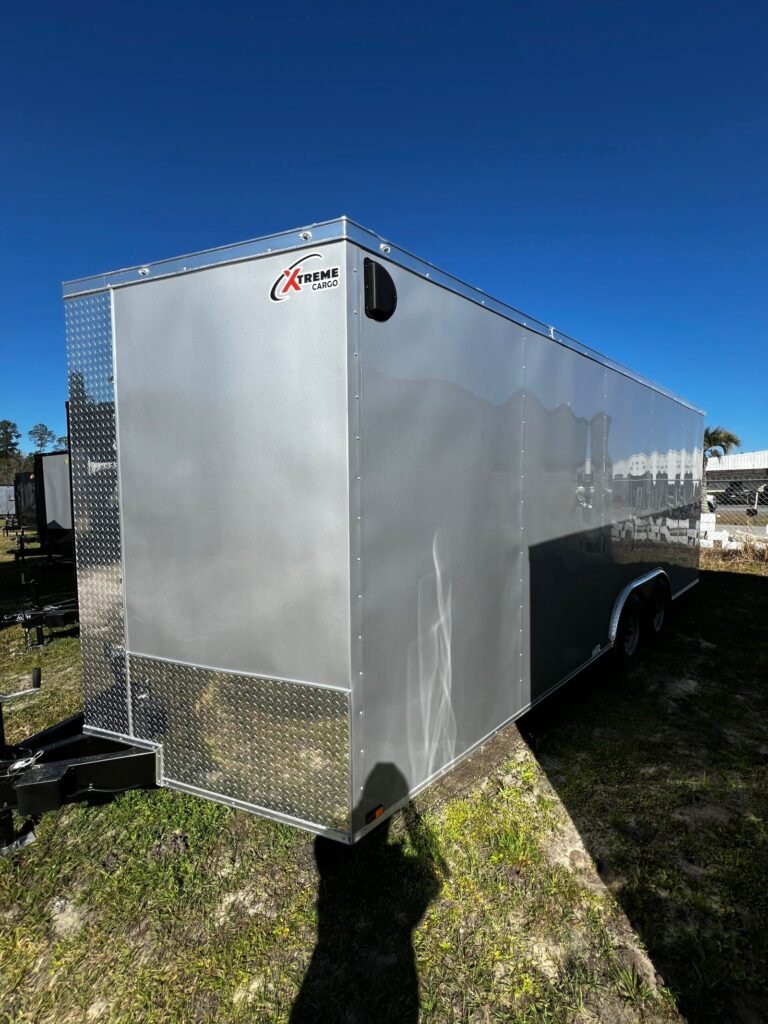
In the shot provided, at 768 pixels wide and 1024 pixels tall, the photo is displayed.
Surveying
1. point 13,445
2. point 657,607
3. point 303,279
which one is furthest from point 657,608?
point 13,445

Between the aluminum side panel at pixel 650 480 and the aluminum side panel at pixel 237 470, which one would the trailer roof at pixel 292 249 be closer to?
the aluminum side panel at pixel 237 470

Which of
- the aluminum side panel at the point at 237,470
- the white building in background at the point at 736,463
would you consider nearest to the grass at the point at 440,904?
the aluminum side panel at the point at 237,470

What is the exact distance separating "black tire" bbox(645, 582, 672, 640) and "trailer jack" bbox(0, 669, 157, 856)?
17.5 ft

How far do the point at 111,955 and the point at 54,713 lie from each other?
119 inches

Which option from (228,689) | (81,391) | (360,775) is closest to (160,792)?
(228,689)

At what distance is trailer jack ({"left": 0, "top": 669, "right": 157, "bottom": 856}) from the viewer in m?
2.48

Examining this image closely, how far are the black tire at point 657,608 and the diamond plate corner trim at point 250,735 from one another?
4902 millimetres

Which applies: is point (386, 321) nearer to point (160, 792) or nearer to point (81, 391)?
point (81, 391)

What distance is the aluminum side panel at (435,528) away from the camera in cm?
242

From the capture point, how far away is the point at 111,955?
2.46m

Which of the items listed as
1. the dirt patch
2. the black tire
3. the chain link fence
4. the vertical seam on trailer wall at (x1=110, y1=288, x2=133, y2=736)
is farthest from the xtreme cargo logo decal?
the chain link fence

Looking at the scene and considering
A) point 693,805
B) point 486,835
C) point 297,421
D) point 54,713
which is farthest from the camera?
point 54,713

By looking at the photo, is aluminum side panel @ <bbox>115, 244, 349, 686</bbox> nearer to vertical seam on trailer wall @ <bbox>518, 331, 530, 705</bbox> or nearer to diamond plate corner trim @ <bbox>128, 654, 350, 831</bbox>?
diamond plate corner trim @ <bbox>128, 654, 350, 831</bbox>

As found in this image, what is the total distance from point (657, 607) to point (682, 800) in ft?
11.0
